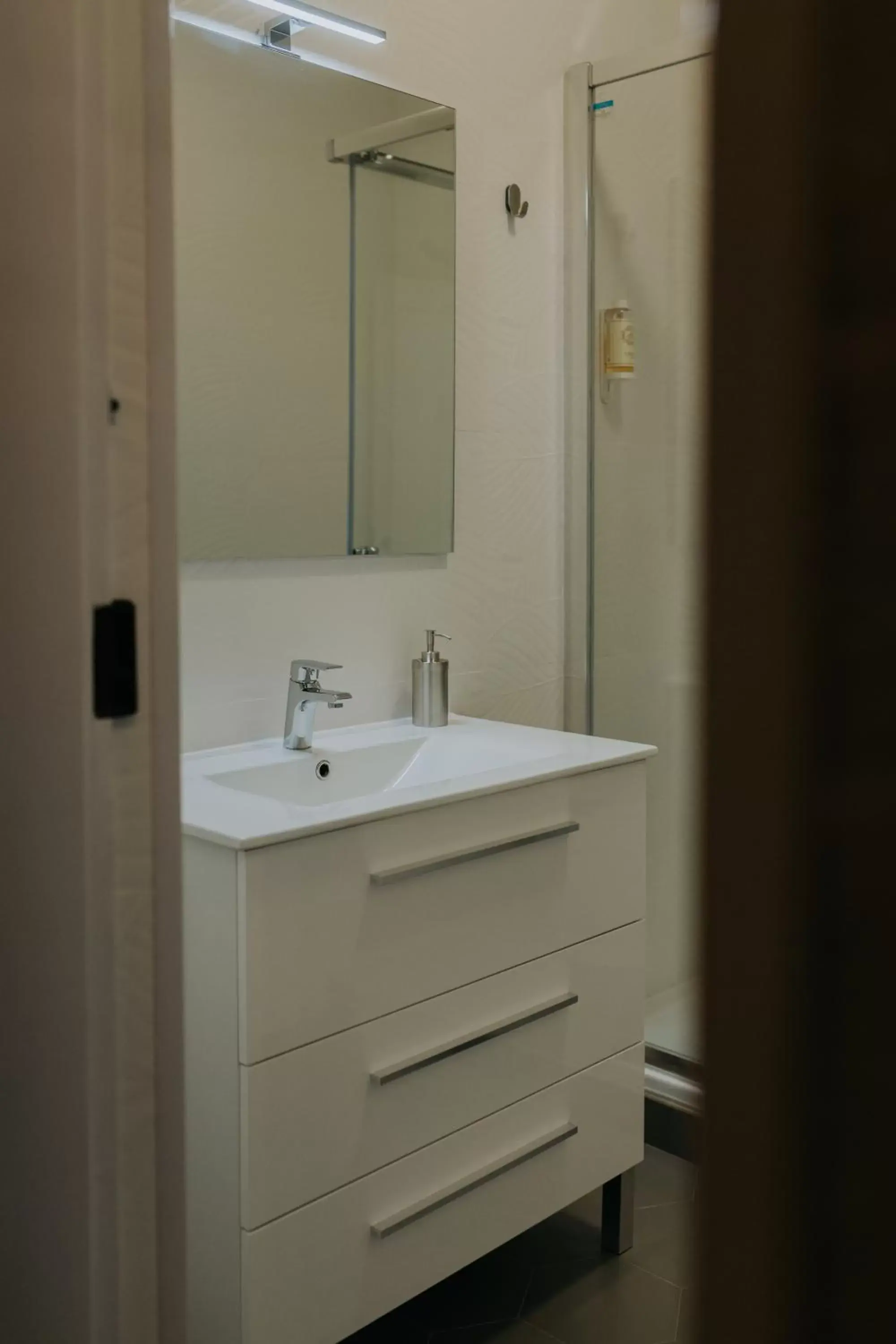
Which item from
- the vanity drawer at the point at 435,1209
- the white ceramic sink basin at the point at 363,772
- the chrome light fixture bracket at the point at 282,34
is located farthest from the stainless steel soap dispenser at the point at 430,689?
the chrome light fixture bracket at the point at 282,34

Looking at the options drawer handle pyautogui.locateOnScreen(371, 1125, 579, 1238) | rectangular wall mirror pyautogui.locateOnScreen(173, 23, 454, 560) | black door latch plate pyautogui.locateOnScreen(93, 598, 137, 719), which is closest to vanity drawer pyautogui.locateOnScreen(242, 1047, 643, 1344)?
drawer handle pyautogui.locateOnScreen(371, 1125, 579, 1238)

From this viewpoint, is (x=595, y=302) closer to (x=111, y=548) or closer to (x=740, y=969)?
(x=111, y=548)

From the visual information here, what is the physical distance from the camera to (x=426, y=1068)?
60.1 inches

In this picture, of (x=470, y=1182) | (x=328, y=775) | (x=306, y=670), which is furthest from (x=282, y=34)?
(x=470, y=1182)

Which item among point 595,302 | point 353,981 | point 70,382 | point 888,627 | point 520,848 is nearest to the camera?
point 888,627

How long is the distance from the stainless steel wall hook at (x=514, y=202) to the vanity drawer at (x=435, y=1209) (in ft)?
4.60

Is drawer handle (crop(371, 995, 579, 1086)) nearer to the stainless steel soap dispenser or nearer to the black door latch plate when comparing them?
the stainless steel soap dispenser

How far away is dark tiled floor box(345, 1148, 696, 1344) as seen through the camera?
1740mm

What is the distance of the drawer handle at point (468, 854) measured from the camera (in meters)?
1.45

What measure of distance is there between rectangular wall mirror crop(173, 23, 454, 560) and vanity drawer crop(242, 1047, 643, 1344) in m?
0.84

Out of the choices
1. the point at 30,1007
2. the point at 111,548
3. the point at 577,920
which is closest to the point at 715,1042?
the point at 111,548

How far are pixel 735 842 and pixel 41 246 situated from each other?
2.77 feet

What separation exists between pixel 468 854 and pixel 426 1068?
0.26 meters

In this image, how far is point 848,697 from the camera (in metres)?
0.17
